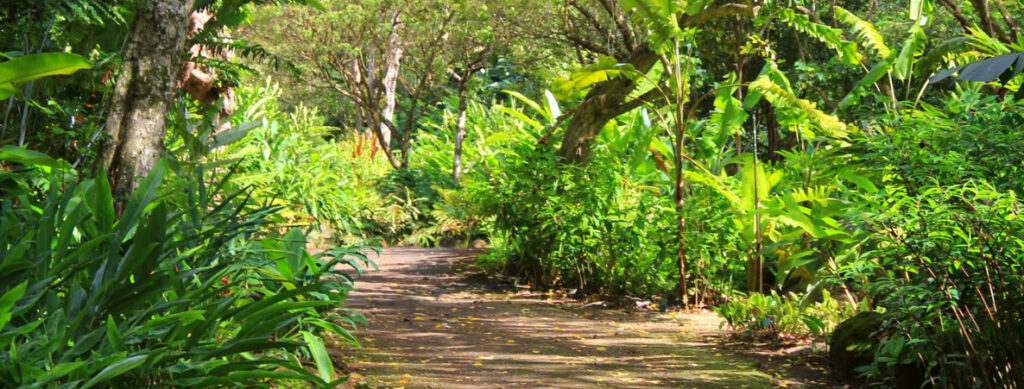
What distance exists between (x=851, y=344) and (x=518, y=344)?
2196 mm

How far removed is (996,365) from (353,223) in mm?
11629

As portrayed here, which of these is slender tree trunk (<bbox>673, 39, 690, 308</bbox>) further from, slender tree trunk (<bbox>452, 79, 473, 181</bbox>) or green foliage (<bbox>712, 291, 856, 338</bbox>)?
slender tree trunk (<bbox>452, 79, 473, 181</bbox>)

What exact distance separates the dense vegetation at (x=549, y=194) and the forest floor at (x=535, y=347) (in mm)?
379

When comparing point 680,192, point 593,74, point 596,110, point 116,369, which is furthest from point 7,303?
point 596,110

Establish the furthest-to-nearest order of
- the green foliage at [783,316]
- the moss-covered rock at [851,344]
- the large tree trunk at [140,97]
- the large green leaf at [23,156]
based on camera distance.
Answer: the green foliage at [783,316], the moss-covered rock at [851,344], the large tree trunk at [140,97], the large green leaf at [23,156]

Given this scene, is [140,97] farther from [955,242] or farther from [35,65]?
[955,242]

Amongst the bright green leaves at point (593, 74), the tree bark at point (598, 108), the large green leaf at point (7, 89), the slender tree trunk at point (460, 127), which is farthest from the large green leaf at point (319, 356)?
the slender tree trunk at point (460, 127)

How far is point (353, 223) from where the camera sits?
14.4 meters

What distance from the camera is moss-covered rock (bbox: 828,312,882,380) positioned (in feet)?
16.2

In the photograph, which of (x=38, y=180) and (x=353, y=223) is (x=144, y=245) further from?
(x=353, y=223)

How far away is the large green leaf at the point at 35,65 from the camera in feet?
9.25

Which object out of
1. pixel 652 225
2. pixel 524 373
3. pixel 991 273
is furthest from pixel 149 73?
pixel 652 225

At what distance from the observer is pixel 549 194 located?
848cm

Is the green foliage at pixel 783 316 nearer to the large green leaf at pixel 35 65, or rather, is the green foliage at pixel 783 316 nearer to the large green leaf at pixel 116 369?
the large green leaf at pixel 116 369
